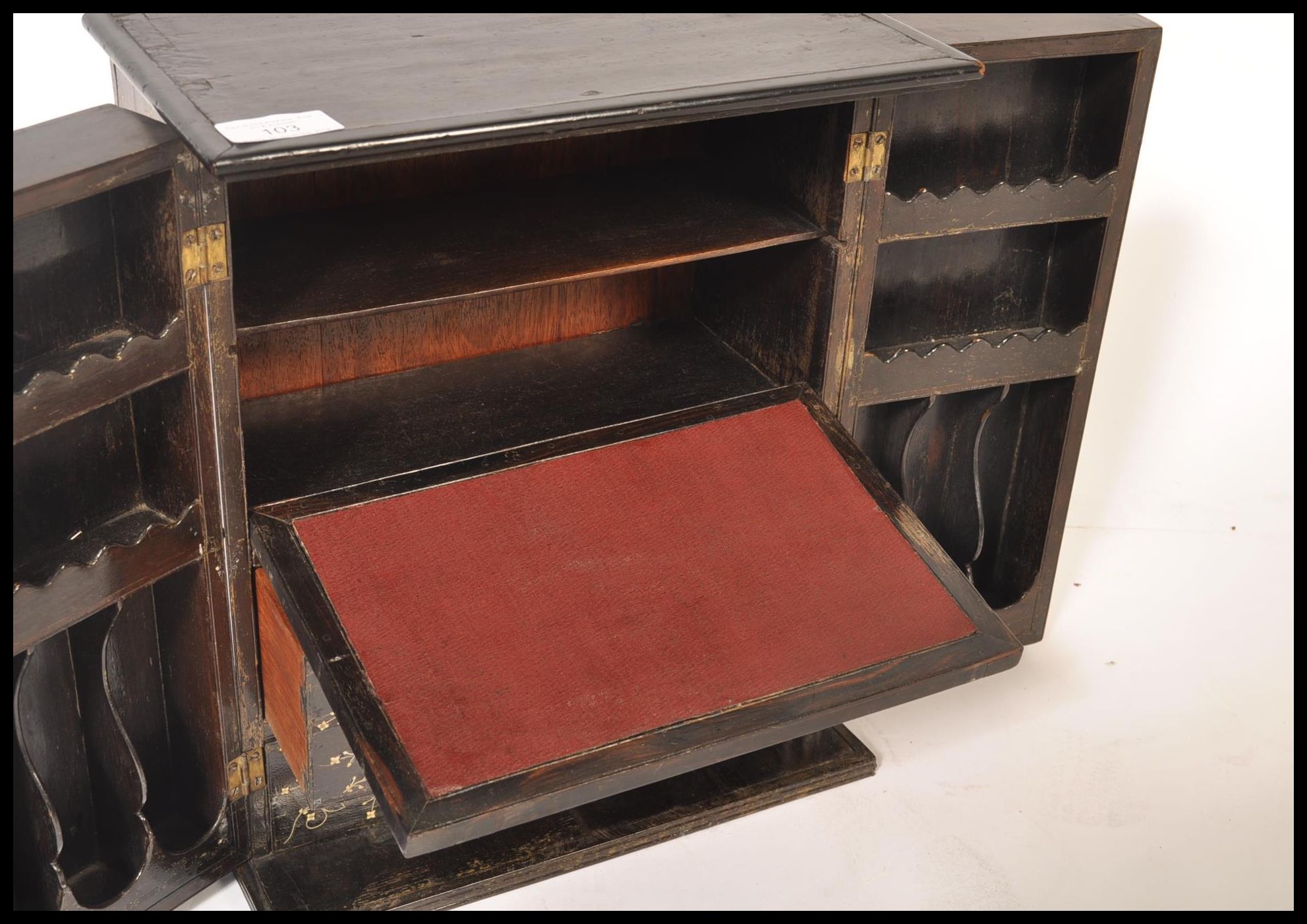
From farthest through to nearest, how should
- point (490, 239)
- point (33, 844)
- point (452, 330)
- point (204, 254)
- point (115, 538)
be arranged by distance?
1. point (452, 330)
2. point (490, 239)
3. point (33, 844)
4. point (115, 538)
5. point (204, 254)

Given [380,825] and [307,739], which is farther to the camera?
[380,825]

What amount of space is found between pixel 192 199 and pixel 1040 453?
1.79 metres

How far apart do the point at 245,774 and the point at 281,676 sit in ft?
0.69

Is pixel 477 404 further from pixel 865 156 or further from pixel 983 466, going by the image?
pixel 983 466

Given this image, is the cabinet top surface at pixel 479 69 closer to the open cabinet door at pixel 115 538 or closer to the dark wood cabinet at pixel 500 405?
the dark wood cabinet at pixel 500 405

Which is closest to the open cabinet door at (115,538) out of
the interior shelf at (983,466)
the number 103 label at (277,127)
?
the number 103 label at (277,127)

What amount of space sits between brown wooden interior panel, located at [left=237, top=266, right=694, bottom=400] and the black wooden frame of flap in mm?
326

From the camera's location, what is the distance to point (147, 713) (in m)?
2.48

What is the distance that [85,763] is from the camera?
2.42 meters

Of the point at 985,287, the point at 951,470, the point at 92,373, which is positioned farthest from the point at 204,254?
the point at 951,470

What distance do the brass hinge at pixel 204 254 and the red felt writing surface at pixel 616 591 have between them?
0.44 m

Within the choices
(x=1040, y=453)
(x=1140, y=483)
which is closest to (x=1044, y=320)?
(x=1040, y=453)

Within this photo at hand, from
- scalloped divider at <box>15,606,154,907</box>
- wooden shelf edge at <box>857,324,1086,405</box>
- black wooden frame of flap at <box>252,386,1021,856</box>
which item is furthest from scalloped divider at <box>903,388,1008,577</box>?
scalloped divider at <box>15,606,154,907</box>
